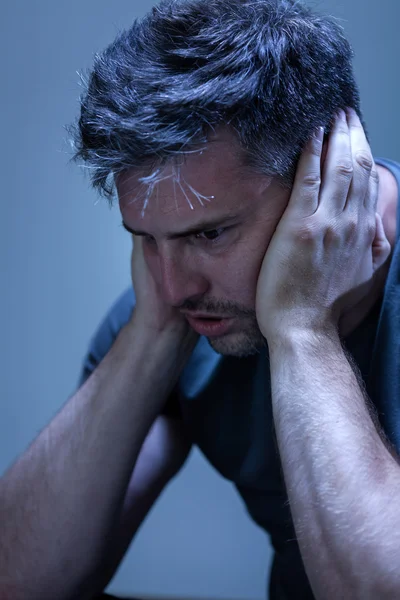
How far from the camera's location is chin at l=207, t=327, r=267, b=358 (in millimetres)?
1054

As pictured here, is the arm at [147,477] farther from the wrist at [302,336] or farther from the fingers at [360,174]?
the fingers at [360,174]

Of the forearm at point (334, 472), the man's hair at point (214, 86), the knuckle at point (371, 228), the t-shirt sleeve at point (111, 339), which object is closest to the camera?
the forearm at point (334, 472)

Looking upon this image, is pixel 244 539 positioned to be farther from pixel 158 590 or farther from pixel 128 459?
pixel 128 459

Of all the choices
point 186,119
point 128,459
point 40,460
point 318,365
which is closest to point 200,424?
point 128,459

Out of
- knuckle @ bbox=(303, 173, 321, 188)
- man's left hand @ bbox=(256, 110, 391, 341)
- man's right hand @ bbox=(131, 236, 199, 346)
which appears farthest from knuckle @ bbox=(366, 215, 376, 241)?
man's right hand @ bbox=(131, 236, 199, 346)

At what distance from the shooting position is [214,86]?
2.93 feet

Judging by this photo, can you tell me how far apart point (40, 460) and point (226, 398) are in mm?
346

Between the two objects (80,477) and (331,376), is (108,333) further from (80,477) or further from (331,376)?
(331,376)

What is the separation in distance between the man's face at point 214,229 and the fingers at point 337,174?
0.21 ft

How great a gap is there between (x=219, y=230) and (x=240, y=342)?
0.20 m

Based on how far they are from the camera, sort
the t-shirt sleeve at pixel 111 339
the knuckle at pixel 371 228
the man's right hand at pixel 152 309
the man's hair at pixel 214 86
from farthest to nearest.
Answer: the t-shirt sleeve at pixel 111 339
the man's right hand at pixel 152 309
the knuckle at pixel 371 228
the man's hair at pixel 214 86

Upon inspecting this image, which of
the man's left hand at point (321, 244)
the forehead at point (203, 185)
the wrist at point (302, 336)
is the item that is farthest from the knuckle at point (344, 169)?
the wrist at point (302, 336)

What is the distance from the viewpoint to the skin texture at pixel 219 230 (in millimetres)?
917

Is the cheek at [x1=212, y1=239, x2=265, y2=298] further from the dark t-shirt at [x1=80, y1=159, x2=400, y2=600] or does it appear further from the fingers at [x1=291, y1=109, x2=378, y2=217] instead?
the dark t-shirt at [x1=80, y1=159, x2=400, y2=600]
